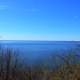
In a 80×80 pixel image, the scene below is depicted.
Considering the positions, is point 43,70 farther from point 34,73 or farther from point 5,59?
point 5,59

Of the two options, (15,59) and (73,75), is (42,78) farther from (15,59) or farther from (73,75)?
(73,75)

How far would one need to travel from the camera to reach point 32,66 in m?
6.44

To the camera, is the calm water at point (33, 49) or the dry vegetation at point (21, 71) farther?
the calm water at point (33, 49)

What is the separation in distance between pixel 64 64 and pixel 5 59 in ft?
6.39

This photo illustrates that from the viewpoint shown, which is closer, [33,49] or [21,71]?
[21,71]

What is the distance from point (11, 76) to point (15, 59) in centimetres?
49

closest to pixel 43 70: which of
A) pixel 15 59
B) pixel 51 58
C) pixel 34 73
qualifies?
pixel 34 73

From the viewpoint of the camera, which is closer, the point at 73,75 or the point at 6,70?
the point at 6,70

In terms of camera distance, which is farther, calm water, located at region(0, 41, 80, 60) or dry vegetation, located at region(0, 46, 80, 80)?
calm water, located at region(0, 41, 80, 60)

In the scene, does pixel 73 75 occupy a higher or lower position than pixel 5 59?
lower

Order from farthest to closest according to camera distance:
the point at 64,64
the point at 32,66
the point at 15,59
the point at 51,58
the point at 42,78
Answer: the point at 51,58, the point at 64,64, the point at 32,66, the point at 15,59, the point at 42,78

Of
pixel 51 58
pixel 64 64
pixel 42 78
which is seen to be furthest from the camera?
pixel 51 58

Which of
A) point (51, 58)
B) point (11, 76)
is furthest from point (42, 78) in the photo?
point (51, 58)

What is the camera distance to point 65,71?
6.77 metres
